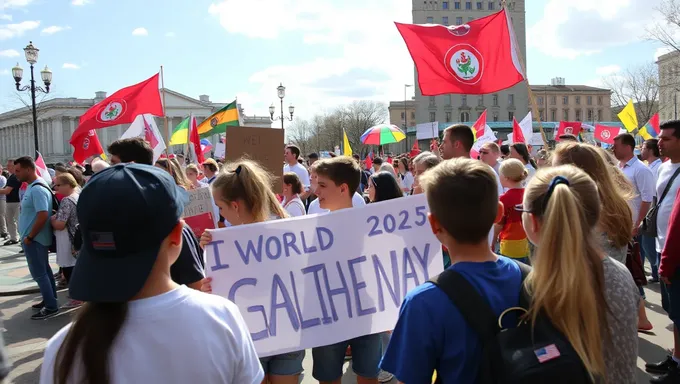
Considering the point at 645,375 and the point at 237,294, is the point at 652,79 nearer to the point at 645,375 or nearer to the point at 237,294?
the point at 645,375

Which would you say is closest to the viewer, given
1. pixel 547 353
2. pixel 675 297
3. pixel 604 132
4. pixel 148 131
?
pixel 547 353

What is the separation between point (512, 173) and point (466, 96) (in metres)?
87.6

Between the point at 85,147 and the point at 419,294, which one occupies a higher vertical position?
the point at 85,147

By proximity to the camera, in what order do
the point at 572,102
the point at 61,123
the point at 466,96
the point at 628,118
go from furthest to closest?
the point at 572,102
the point at 466,96
the point at 61,123
the point at 628,118

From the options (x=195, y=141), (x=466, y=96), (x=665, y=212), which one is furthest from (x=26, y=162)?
(x=466, y=96)

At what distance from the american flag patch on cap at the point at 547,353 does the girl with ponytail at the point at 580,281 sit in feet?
0.29

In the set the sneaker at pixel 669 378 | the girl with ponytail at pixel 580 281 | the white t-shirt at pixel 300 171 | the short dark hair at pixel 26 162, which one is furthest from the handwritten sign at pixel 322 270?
the white t-shirt at pixel 300 171

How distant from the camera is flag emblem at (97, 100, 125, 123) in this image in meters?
9.43

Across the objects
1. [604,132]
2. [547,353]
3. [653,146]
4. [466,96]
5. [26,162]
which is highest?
[466,96]

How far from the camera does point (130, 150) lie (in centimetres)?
445

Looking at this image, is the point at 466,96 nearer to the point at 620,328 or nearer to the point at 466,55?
the point at 466,55

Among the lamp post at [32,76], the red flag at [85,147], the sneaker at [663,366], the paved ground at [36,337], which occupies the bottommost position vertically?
the paved ground at [36,337]

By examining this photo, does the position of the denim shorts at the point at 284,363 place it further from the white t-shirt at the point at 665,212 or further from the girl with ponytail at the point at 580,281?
the white t-shirt at the point at 665,212

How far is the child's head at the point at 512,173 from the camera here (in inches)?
201
